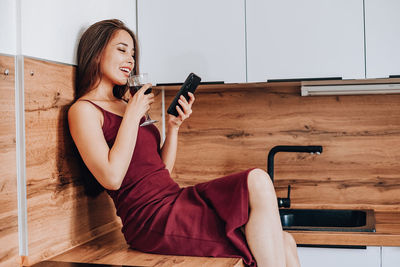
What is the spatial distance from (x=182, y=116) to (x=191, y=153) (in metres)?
0.67

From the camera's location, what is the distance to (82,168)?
1.71 m

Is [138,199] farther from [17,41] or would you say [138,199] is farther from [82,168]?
[17,41]

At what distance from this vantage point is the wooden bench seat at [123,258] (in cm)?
144

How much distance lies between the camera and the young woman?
4.76ft

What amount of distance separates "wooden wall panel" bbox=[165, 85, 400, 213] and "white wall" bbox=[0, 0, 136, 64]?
0.84m

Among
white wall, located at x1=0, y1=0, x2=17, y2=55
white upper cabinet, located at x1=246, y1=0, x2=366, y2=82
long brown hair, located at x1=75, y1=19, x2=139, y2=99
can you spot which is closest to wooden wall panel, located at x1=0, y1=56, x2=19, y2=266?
white wall, located at x1=0, y1=0, x2=17, y2=55

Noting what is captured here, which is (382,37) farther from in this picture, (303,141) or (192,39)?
(192,39)

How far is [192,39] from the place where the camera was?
2100 mm

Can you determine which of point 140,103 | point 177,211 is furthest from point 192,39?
point 177,211

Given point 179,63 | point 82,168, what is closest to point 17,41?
point 82,168

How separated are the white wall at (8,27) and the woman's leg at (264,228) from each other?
0.82 metres

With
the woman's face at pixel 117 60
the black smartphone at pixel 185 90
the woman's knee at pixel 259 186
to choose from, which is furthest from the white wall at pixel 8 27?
the woman's knee at pixel 259 186

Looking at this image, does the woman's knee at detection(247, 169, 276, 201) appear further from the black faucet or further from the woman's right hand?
the black faucet

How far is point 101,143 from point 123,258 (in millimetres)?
378
